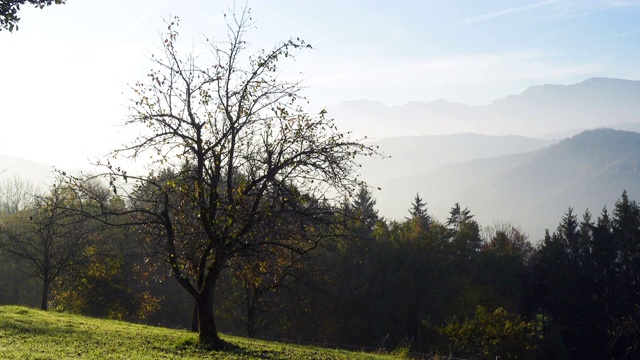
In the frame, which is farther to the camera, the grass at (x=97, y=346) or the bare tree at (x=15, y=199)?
the bare tree at (x=15, y=199)

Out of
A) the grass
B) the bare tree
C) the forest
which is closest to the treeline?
the forest

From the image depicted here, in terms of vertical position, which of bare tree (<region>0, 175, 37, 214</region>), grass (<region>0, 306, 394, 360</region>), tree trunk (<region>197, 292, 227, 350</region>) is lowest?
grass (<region>0, 306, 394, 360</region>)

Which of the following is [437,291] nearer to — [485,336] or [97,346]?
[485,336]

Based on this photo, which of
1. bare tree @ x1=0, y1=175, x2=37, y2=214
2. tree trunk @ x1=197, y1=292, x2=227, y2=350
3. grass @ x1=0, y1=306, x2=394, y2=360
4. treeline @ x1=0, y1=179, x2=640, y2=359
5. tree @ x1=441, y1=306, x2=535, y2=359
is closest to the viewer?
grass @ x1=0, y1=306, x2=394, y2=360

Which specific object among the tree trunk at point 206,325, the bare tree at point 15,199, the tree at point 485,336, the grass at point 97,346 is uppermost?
the bare tree at point 15,199

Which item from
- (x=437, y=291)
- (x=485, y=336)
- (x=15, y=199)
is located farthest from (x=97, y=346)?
(x=15, y=199)

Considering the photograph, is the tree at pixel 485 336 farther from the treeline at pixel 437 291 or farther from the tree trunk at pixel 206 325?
the tree trunk at pixel 206 325

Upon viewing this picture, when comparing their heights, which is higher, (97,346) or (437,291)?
(97,346)

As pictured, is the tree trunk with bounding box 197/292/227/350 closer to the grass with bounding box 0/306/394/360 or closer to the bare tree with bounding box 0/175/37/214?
the grass with bounding box 0/306/394/360

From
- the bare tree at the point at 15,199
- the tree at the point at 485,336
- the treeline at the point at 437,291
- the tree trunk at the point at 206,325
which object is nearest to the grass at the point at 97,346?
the tree trunk at the point at 206,325

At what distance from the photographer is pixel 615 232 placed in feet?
260

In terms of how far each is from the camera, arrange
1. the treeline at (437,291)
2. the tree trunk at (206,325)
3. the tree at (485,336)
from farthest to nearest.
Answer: the treeline at (437,291) < the tree at (485,336) < the tree trunk at (206,325)

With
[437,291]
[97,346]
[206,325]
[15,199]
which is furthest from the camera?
[15,199]

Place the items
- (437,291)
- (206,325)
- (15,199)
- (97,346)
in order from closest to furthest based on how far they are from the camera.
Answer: (97,346) → (206,325) → (437,291) → (15,199)
